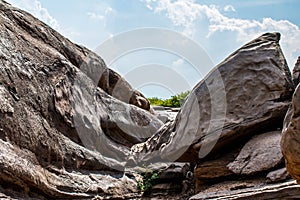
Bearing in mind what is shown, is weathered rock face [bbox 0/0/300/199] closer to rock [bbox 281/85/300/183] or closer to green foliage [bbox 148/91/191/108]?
rock [bbox 281/85/300/183]

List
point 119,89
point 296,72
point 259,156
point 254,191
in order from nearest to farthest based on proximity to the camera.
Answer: point 254,191
point 259,156
point 296,72
point 119,89

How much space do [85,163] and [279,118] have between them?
171 inches

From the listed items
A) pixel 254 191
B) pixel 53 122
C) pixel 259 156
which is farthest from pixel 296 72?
pixel 53 122

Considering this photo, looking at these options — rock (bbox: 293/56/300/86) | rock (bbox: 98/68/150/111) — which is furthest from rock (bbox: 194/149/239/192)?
rock (bbox: 98/68/150/111)

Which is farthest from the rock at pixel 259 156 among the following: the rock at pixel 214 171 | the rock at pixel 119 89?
the rock at pixel 119 89

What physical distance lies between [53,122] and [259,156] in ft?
14.2

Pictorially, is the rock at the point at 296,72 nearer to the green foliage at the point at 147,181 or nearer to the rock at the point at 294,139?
the rock at the point at 294,139

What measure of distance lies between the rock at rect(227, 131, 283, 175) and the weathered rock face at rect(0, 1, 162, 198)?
3053mm

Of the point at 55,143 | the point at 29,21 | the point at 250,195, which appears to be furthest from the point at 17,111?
the point at 250,195

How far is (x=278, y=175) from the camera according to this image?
5.10m

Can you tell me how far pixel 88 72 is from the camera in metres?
10.6

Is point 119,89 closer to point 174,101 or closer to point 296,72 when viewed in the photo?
point 296,72

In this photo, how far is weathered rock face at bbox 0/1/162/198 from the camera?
6320 mm

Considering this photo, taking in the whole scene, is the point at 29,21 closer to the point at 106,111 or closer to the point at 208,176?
the point at 106,111
